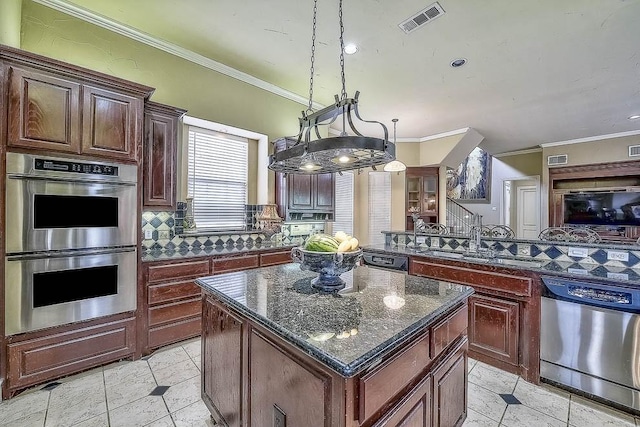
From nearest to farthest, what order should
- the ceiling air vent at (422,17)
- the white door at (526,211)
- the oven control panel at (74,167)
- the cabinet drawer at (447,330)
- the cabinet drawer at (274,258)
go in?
the cabinet drawer at (447,330), the oven control panel at (74,167), the ceiling air vent at (422,17), the cabinet drawer at (274,258), the white door at (526,211)

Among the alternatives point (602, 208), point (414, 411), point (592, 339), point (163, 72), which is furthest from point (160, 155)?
point (602, 208)

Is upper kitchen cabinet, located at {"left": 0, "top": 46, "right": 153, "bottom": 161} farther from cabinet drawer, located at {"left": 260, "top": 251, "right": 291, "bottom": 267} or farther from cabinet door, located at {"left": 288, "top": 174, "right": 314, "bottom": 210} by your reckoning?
cabinet door, located at {"left": 288, "top": 174, "right": 314, "bottom": 210}

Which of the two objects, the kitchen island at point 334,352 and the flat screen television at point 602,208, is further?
the flat screen television at point 602,208

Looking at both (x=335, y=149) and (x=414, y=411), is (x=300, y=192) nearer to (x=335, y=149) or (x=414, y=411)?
(x=335, y=149)

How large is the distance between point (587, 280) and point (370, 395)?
209cm

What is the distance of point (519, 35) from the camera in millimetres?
2850

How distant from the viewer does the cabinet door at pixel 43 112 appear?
2.03 metres

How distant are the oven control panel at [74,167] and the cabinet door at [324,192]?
264 cm

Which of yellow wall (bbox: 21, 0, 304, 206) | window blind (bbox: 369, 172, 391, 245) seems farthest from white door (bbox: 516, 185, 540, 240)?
yellow wall (bbox: 21, 0, 304, 206)

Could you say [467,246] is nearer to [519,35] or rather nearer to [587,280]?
[587,280]

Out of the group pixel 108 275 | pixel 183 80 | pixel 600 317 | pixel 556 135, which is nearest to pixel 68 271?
pixel 108 275

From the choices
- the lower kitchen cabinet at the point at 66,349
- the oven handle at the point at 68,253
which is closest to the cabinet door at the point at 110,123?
the oven handle at the point at 68,253

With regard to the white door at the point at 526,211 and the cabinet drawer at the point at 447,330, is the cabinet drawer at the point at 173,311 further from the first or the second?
the white door at the point at 526,211

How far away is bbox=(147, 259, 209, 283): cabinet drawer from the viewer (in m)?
2.72
